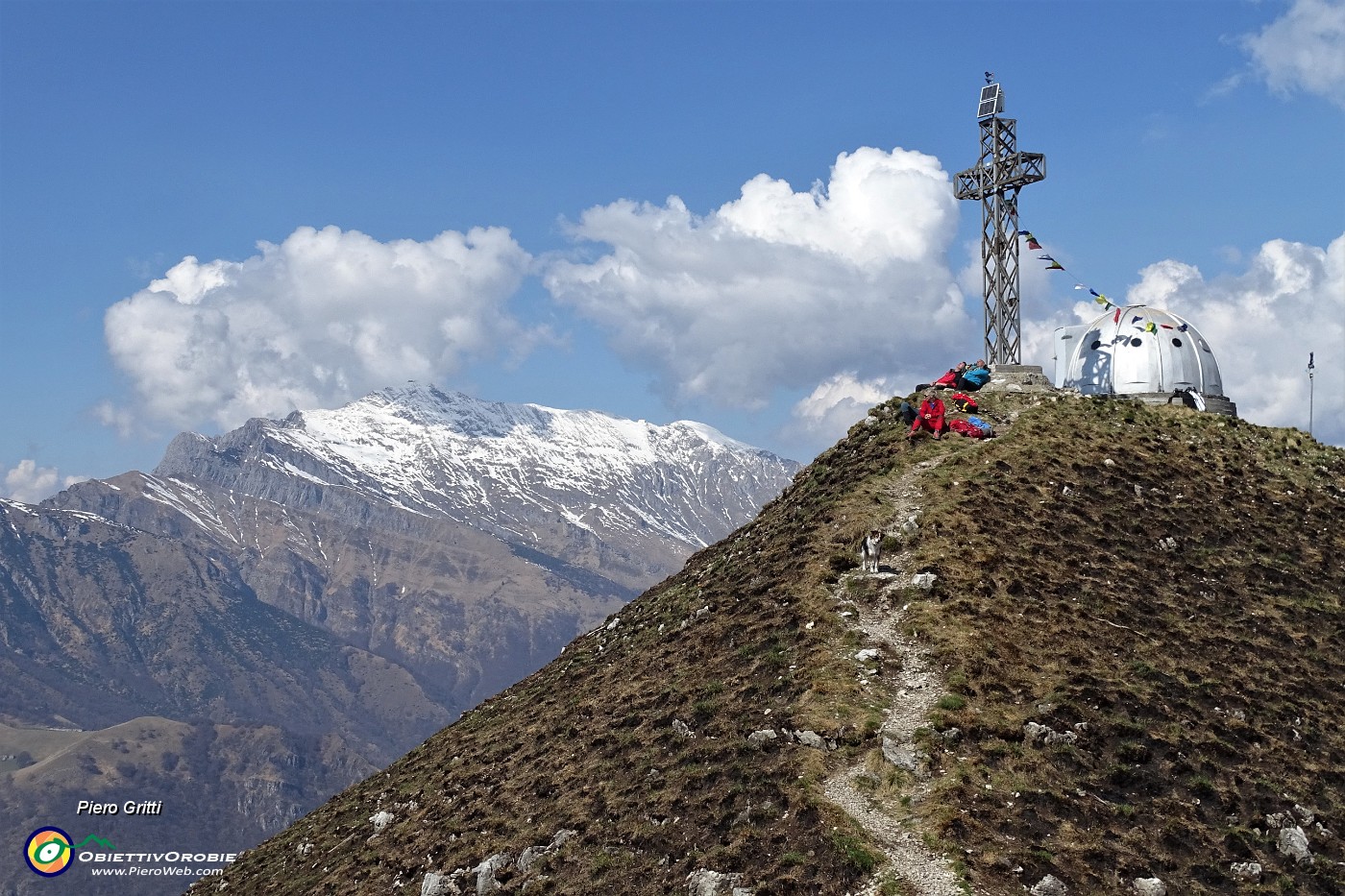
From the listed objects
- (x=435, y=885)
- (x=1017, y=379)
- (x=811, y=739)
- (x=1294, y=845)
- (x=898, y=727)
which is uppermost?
(x=1017, y=379)

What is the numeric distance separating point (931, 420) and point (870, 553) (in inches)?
580

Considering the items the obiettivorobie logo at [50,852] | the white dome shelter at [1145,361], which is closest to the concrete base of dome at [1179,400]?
the white dome shelter at [1145,361]

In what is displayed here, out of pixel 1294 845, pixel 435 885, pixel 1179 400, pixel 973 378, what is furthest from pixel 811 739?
pixel 1179 400

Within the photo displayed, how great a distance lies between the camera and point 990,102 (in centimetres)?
7394

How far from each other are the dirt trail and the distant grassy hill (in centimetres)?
16

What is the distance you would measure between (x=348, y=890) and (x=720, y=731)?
14496mm

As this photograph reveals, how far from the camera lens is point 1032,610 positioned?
152ft

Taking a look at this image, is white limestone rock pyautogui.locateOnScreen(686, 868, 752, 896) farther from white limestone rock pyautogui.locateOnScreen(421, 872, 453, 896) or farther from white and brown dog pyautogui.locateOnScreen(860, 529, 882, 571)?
white and brown dog pyautogui.locateOnScreen(860, 529, 882, 571)

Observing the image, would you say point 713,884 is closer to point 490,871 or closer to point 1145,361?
point 490,871

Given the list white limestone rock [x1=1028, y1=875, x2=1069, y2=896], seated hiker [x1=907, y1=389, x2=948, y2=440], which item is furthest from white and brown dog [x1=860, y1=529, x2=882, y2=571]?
white limestone rock [x1=1028, y1=875, x2=1069, y2=896]

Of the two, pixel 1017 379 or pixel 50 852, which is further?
pixel 50 852

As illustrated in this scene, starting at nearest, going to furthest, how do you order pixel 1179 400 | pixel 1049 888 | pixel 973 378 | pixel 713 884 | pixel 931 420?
1. pixel 1049 888
2. pixel 713 884
3. pixel 931 420
4. pixel 973 378
5. pixel 1179 400

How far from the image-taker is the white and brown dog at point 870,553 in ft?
162

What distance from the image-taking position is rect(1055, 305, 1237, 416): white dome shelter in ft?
252
